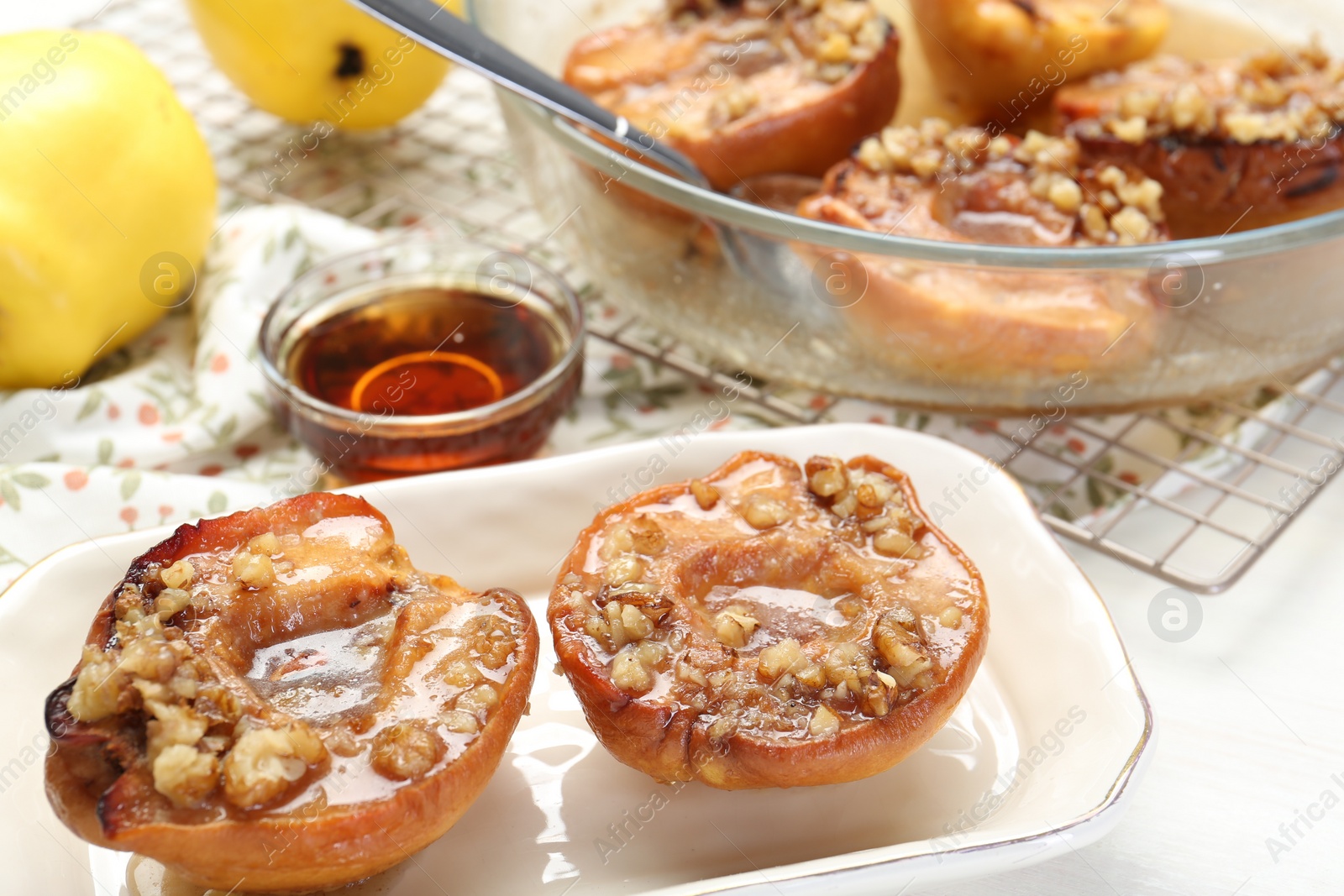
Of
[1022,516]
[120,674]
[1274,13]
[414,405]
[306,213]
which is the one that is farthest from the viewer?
[1274,13]

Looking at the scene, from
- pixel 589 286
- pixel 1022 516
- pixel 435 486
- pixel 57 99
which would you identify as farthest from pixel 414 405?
pixel 1022 516

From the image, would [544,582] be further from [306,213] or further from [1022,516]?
[306,213]

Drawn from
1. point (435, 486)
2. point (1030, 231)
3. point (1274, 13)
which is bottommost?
point (435, 486)

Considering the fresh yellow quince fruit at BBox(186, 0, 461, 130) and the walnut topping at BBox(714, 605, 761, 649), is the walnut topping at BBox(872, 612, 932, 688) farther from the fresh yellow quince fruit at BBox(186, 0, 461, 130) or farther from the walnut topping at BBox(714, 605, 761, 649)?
the fresh yellow quince fruit at BBox(186, 0, 461, 130)

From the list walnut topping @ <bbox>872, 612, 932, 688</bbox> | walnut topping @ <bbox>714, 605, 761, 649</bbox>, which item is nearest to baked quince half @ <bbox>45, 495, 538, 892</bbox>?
walnut topping @ <bbox>714, 605, 761, 649</bbox>

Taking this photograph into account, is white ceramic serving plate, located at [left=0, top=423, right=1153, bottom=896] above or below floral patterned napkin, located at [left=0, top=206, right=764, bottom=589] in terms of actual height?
above

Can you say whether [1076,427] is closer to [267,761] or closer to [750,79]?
[750,79]
